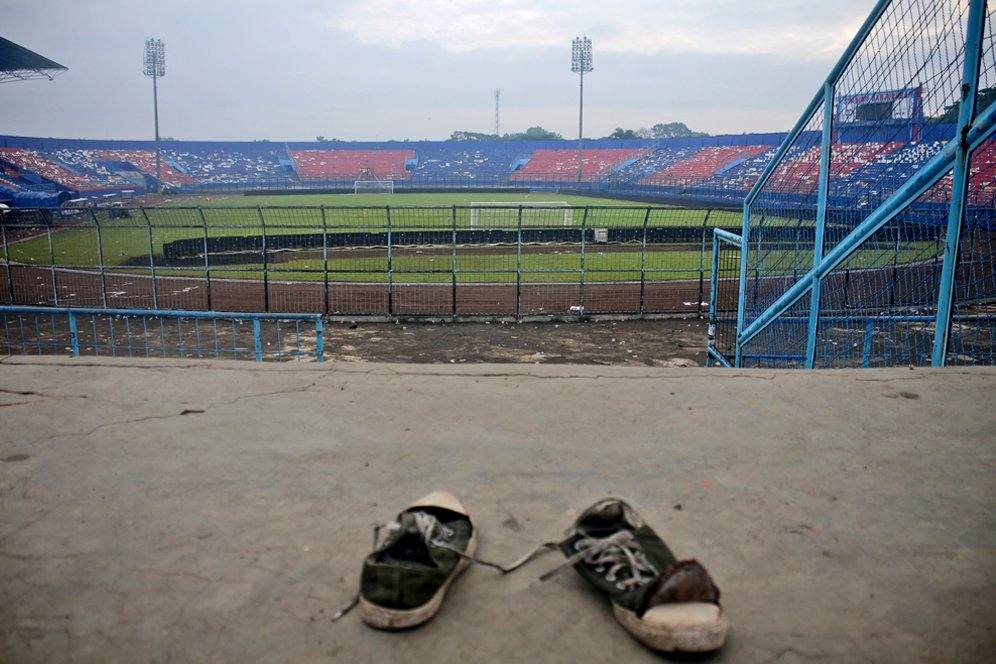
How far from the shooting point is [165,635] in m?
2.09

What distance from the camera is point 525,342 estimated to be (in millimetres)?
12914

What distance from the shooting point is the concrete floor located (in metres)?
2.08

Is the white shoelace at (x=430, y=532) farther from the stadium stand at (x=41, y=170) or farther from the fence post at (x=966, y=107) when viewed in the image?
the stadium stand at (x=41, y=170)

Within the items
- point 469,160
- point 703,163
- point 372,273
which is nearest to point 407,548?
point 372,273

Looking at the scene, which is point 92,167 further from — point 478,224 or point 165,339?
point 165,339

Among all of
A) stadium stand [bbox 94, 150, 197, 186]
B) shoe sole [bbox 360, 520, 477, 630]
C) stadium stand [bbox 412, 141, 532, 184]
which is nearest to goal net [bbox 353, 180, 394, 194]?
stadium stand [bbox 412, 141, 532, 184]

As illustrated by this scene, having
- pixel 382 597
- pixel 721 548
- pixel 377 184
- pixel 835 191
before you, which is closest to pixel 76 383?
pixel 382 597

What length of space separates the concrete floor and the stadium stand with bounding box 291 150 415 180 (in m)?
72.3

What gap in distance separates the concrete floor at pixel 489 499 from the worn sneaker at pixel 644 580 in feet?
0.26

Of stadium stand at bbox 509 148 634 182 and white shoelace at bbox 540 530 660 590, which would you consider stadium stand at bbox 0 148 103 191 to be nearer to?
stadium stand at bbox 509 148 634 182

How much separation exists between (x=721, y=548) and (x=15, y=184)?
57.9m

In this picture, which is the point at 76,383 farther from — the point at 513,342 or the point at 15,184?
the point at 15,184

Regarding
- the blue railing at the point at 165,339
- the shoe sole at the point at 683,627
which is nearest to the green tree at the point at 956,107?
the shoe sole at the point at 683,627

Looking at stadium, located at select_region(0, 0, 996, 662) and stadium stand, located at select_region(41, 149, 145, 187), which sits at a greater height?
stadium stand, located at select_region(41, 149, 145, 187)
